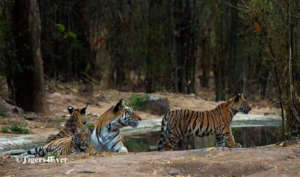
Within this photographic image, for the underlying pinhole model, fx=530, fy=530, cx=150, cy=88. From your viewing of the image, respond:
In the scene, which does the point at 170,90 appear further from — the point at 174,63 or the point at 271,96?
the point at 271,96

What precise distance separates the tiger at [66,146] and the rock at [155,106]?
691 cm

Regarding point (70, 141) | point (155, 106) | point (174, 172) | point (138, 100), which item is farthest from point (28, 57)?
point (174, 172)

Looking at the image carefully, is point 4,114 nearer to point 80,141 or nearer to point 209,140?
point 209,140

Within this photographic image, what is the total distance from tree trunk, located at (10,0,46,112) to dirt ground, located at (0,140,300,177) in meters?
7.26

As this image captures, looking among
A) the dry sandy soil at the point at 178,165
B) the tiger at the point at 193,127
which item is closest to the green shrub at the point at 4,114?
the tiger at the point at 193,127

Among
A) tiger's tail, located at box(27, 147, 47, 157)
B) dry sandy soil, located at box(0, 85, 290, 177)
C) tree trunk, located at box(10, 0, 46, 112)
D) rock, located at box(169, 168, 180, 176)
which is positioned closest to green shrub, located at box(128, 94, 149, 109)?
tree trunk, located at box(10, 0, 46, 112)

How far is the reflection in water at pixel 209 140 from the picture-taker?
9.83 meters

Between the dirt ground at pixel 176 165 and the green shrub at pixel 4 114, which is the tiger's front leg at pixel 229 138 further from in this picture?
the green shrub at pixel 4 114

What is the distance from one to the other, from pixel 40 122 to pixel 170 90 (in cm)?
865

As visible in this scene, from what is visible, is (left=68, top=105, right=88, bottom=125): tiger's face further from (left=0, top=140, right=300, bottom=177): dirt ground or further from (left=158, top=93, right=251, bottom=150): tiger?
(left=0, top=140, right=300, bottom=177): dirt ground

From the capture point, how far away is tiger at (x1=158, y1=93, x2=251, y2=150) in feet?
30.6

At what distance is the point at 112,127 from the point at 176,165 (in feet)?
8.42

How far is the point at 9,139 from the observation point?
9.85 metres

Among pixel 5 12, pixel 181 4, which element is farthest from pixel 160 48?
pixel 5 12
